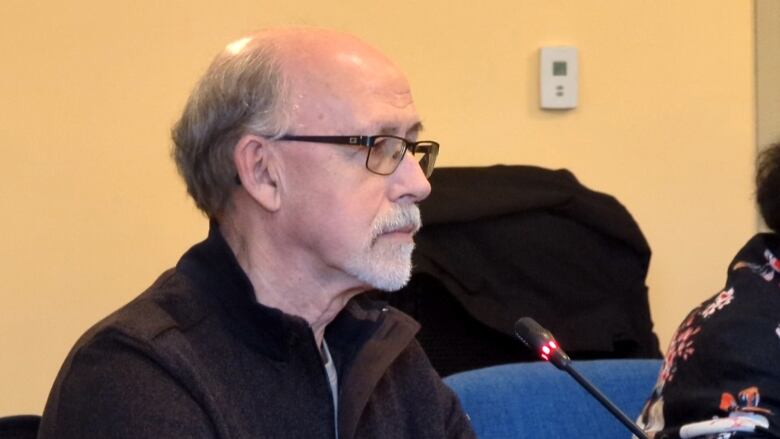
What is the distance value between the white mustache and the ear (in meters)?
0.12

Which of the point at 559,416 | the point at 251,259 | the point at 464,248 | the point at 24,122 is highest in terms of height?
the point at 24,122

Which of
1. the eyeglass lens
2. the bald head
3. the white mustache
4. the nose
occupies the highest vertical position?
the bald head

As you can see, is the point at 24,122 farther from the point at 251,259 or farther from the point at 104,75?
the point at 251,259

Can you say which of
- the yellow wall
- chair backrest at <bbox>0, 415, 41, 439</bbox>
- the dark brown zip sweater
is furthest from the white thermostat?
chair backrest at <bbox>0, 415, 41, 439</bbox>

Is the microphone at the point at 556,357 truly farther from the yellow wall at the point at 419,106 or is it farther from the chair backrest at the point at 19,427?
the yellow wall at the point at 419,106

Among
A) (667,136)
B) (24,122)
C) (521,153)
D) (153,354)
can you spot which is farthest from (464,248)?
(153,354)

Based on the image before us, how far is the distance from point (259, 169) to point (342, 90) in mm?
136

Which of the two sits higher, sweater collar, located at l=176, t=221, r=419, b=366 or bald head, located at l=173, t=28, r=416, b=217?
bald head, located at l=173, t=28, r=416, b=217

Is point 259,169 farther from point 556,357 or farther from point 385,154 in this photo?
point 556,357

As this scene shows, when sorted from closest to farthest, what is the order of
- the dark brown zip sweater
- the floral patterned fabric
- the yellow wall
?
the dark brown zip sweater, the floral patterned fabric, the yellow wall

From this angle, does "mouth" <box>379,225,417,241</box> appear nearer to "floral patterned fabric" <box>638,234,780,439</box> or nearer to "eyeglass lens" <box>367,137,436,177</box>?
"eyeglass lens" <box>367,137,436,177</box>

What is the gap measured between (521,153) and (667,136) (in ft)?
1.11

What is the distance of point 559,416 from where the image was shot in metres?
1.84

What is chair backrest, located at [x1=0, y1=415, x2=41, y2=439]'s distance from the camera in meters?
1.36
